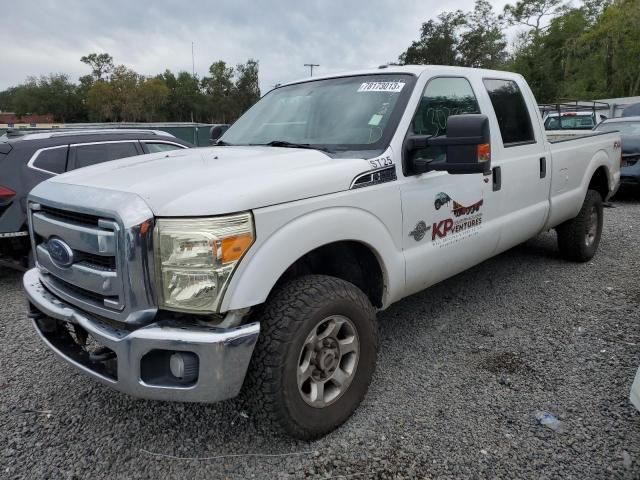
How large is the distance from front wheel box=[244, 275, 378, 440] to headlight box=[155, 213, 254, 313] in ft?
1.17

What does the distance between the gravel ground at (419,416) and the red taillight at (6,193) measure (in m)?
1.50

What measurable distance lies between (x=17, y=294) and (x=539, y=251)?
228 inches

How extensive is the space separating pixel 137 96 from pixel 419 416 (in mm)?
64432

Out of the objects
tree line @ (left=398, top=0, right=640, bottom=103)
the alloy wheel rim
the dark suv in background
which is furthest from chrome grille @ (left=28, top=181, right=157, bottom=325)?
tree line @ (left=398, top=0, right=640, bottom=103)

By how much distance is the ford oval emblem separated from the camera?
2.30 metres

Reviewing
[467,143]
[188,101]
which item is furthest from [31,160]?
[188,101]

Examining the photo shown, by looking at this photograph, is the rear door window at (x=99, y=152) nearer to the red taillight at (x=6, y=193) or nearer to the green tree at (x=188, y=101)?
the red taillight at (x=6, y=193)

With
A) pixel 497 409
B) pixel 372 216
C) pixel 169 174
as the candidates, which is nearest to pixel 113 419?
pixel 169 174

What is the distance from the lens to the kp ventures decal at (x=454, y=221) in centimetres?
312

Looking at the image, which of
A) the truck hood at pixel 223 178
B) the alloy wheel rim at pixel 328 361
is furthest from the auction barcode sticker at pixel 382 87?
the alloy wheel rim at pixel 328 361

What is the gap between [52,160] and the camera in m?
5.27

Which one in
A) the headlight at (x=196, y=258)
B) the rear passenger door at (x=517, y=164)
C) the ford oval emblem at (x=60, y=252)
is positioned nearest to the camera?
the headlight at (x=196, y=258)

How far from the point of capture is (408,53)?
55.6 meters

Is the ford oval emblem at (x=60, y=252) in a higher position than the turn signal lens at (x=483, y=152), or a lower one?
lower
